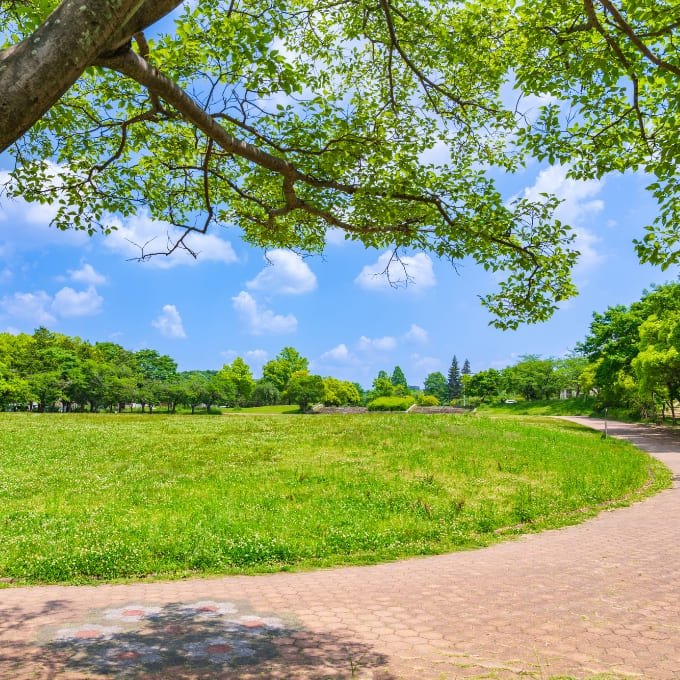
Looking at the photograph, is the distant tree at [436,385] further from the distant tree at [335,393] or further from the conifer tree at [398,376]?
the distant tree at [335,393]

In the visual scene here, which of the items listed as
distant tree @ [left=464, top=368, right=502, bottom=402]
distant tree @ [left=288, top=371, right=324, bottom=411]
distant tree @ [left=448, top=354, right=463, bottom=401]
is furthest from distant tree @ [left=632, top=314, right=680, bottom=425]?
distant tree @ [left=448, top=354, right=463, bottom=401]

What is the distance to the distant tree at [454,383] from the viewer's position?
123625 mm

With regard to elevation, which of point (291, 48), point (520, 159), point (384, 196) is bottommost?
point (384, 196)

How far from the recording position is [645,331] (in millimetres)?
38500

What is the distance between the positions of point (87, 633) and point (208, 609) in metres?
1.48

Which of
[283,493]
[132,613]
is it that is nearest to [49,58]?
[132,613]

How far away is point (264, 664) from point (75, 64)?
5.15 m

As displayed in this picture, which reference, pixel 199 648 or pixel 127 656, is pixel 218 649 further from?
pixel 127 656

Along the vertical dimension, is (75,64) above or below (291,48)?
below

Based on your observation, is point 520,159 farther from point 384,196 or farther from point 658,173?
point 384,196

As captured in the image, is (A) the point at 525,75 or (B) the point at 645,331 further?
(B) the point at 645,331

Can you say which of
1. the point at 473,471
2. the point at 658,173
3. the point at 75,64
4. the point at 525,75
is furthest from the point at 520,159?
the point at 473,471

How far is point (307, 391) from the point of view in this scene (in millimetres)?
68625

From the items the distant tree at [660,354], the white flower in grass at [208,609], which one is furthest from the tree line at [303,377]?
the white flower in grass at [208,609]
